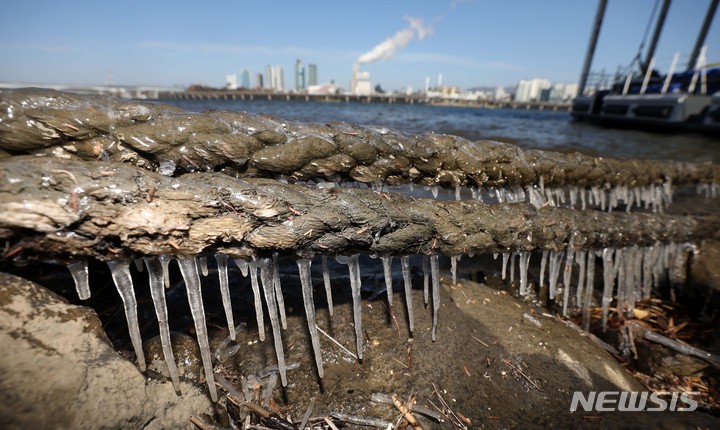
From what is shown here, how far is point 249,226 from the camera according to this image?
2.09 metres

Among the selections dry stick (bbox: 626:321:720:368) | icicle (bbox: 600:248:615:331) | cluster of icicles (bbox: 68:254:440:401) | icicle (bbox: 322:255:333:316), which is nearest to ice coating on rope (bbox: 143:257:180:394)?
cluster of icicles (bbox: 68:254:440:401)

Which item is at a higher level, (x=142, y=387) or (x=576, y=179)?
(x=576, y=179)

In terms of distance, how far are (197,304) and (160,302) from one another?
22 cm

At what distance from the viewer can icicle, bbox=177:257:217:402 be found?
2.07 meters

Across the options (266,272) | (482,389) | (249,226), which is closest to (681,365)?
(482,389)

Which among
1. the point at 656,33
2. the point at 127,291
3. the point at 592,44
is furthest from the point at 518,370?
the point at 592,44

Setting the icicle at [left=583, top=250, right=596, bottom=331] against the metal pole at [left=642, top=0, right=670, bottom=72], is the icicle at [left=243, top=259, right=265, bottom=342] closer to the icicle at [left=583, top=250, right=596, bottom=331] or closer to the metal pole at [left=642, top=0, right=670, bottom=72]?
the icicle at [left=583, top=250, right=596, bottom=331]

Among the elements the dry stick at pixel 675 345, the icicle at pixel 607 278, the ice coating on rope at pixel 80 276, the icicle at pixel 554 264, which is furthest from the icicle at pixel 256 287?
the dry stick at pixel 675 345

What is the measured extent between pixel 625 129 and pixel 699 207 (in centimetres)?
2236

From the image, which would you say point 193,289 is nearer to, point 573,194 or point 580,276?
point 580,276

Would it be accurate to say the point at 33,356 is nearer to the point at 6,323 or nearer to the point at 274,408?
the point at 6,323

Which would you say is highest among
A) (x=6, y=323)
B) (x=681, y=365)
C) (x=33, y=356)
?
(x=6, y=323)

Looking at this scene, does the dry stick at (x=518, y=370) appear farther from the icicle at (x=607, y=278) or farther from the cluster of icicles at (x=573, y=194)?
the icicle at (x=607, y=278)

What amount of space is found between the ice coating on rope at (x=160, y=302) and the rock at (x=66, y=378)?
0.32 ft
